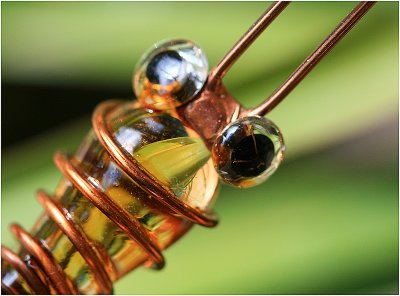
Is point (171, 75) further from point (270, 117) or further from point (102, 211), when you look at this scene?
point (270, 117)

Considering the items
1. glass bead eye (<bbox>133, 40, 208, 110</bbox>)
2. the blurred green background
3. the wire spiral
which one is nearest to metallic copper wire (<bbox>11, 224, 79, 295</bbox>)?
the wire spiral

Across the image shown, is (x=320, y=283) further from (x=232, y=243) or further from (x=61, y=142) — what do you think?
(x=61, y=142)

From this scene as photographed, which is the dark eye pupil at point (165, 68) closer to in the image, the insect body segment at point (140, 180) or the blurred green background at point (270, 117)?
the insect body segment at point (140, 180)

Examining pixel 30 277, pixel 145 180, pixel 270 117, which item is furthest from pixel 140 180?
pixel 270 117

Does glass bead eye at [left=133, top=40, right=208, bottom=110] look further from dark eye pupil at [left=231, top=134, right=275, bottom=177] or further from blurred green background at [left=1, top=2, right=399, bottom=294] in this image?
blurred green background at [left=1, top=2, right=399, bottom=294]

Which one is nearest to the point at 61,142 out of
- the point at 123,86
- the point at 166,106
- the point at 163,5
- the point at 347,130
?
the point at 123,86

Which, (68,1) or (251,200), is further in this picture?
(68,1)
